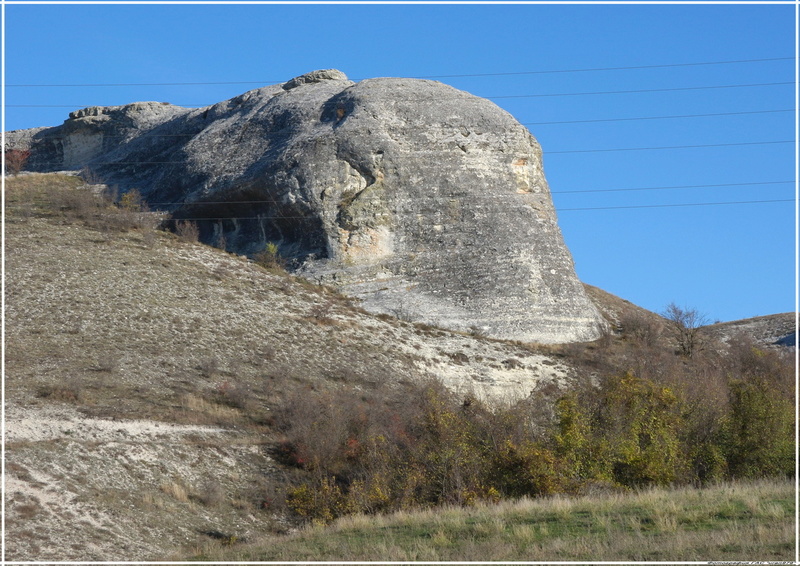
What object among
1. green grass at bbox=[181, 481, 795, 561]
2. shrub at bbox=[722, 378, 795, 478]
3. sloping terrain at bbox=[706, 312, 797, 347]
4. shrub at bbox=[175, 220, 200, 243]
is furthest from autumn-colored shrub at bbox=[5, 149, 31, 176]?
green grass at bbox=[181, 481, 795, 561]

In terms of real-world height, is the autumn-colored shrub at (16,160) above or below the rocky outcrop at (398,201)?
above

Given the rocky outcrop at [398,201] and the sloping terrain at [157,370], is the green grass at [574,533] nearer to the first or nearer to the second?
the sloping terrain at [157,370]

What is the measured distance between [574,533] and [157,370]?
18775 millimetres

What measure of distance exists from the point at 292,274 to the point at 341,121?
9409 mm

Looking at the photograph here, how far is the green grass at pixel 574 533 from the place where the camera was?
56.6 ft

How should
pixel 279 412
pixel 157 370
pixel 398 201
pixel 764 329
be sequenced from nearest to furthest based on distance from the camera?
pixel 279 412 < pixel 157 370 < pixel 398 201 < pixel 764 329

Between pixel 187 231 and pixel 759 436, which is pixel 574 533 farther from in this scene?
pixel 187 231

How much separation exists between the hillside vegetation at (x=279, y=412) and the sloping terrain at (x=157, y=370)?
0.08m

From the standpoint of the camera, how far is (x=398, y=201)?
168 ft

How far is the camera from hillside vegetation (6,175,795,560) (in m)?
25.8

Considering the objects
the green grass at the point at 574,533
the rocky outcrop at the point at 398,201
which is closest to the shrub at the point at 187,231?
the rocky outcrop at the point at 398,201

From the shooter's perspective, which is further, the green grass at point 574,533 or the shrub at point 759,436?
the shrub at point 759,436

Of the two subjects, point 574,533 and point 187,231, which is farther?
point 187,231

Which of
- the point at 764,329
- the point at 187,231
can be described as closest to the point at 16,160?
the point at 187,231
